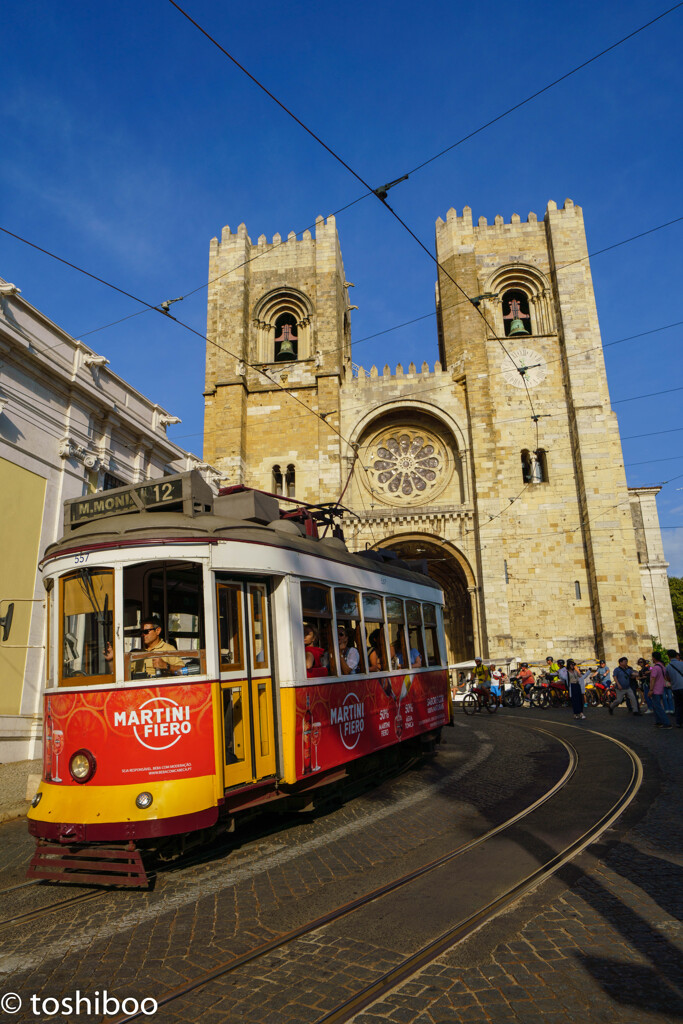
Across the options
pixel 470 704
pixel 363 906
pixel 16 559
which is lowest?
pixel 470 704

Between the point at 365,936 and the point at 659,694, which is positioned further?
the point at 659,694

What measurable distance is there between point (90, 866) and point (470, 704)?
1564 centimetres

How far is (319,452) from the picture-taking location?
83.8ft

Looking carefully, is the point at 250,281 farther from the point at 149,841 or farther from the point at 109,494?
the point at 149,841

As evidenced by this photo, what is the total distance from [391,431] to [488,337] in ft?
18.1

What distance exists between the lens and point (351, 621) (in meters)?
6.66

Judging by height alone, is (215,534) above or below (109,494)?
below

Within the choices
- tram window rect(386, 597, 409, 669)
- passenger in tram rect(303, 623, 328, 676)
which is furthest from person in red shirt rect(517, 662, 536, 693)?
passenger in tram rect(303, 623, 328, 676)

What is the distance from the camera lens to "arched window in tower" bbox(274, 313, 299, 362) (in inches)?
1089

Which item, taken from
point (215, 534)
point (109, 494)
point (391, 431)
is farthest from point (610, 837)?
point (391, 431)

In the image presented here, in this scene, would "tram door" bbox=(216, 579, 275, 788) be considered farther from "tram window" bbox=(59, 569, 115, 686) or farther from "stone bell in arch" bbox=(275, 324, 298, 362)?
"stone bell in arch" bbox=(275, 324, 298, 362)

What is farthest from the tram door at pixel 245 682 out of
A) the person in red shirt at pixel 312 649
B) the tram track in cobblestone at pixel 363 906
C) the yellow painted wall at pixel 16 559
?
the yellow painted wall at pixel 16 559

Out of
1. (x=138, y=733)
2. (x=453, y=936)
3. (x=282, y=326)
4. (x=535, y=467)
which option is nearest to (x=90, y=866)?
(x=138, y=733)

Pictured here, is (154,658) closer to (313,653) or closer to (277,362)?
(313,653)
